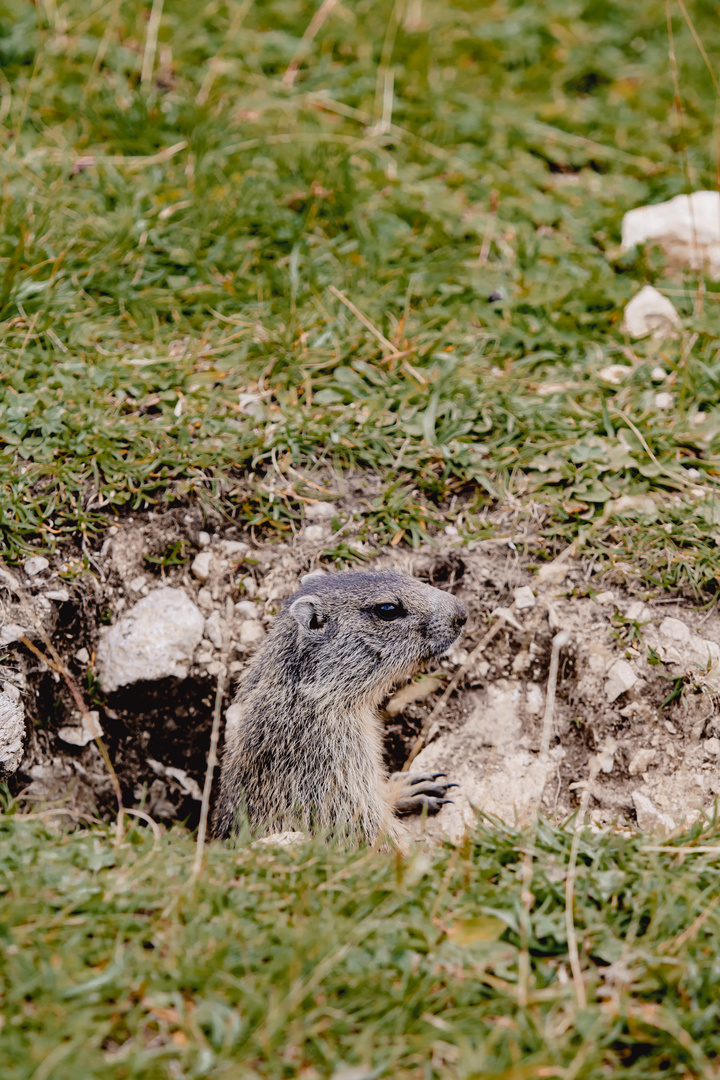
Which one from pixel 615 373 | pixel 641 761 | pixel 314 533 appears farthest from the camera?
pixel 615 373

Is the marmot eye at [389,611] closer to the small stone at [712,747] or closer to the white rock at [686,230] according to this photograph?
the small stone at [712,747]

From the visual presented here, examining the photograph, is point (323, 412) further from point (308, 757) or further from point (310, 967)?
point (310, 967)

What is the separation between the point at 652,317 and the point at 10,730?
13.1 ft

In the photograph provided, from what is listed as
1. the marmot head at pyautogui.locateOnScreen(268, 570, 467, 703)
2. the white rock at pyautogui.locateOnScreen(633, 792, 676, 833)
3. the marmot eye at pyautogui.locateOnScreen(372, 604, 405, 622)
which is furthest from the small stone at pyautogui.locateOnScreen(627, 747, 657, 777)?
the marmot eye at pyautogui.locateOnScreen(372, 604, 405, 622)

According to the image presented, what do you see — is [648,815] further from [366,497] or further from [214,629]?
[214,629]

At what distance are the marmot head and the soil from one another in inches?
9.4

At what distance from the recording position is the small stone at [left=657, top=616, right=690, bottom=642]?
4070mm

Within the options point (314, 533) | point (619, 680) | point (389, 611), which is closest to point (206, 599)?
point (314, 533)

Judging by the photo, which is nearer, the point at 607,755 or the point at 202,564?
the point at 607,755

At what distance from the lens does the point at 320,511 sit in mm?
4535

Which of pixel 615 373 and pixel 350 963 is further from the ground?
pixel 615 373

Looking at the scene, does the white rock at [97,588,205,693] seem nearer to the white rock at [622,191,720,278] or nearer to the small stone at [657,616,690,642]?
the small stone at [657,616,690,642]

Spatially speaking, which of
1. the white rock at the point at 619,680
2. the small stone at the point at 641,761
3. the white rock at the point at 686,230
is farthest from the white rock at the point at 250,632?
the white rock at the point at 686,230

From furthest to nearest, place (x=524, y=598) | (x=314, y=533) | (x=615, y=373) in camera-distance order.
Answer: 1. (x=615, y=373)
2. (x=314, y=533)
3. (x=524, y=598)
